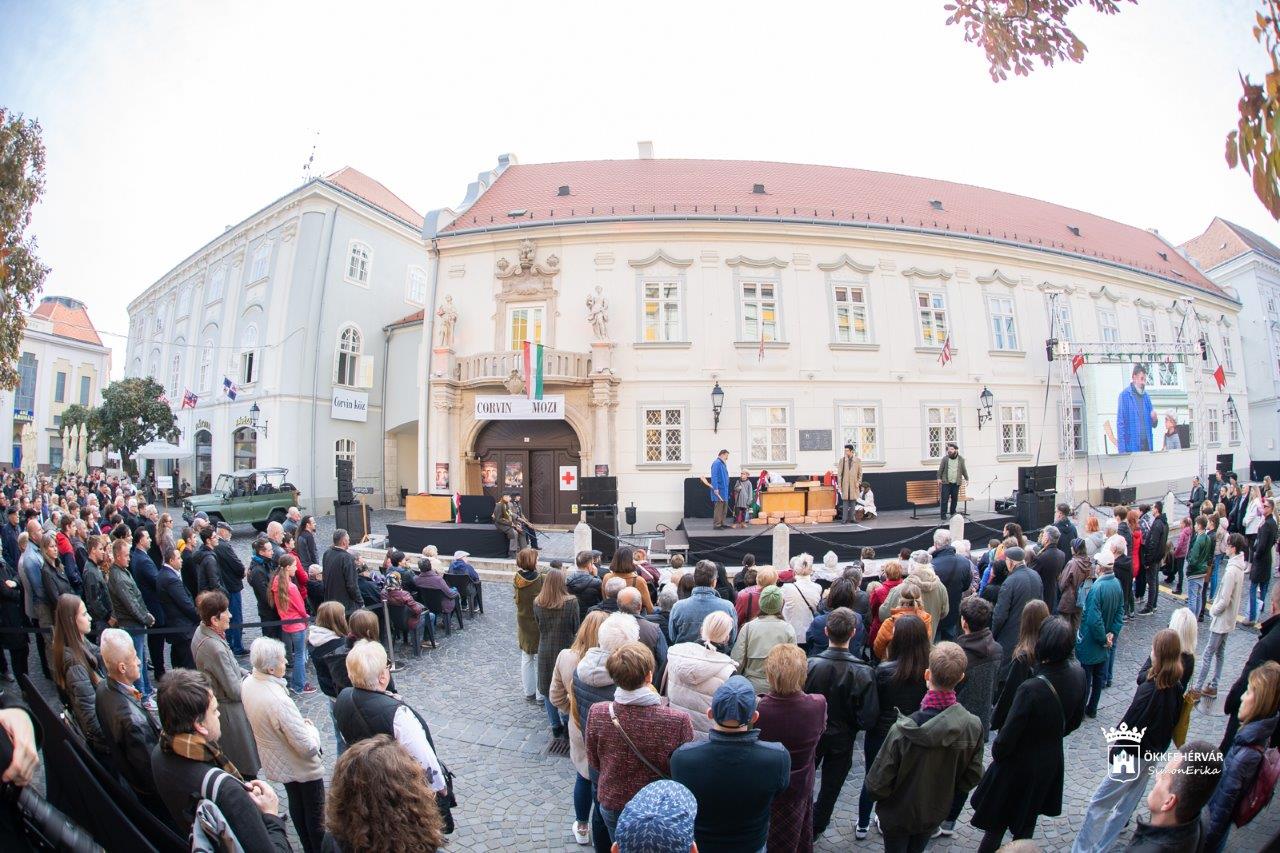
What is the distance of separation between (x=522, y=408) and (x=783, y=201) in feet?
36.2

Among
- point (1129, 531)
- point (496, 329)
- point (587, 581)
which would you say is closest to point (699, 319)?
point (496, 329)

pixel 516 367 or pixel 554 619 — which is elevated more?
pixel 516 367

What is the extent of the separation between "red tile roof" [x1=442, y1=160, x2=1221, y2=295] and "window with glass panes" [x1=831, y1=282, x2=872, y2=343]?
6.77 ft

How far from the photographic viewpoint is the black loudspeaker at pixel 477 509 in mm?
15758

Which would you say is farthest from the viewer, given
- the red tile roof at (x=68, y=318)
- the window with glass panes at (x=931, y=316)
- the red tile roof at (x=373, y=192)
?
the red tile roof at (x=373, y=192)

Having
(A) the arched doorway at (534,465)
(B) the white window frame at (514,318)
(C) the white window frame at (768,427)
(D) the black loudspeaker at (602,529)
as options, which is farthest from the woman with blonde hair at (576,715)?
(B) the white window frame at (514,318)

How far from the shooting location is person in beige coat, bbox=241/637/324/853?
3.61 meters

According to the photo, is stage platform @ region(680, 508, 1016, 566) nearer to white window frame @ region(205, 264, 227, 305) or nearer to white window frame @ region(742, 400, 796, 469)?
white window frame @ region(742, 400, 796, 469)

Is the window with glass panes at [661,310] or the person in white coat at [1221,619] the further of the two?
the window with glass panes at [661,310]

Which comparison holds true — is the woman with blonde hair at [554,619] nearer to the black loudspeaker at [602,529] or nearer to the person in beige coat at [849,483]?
the black loudspeaker at [602,529]

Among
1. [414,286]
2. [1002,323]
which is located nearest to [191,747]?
[1002,323]

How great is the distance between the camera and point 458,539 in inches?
551

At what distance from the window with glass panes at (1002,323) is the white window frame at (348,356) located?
940 inches

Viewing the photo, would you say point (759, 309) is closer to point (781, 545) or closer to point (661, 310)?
point (661, 310)
